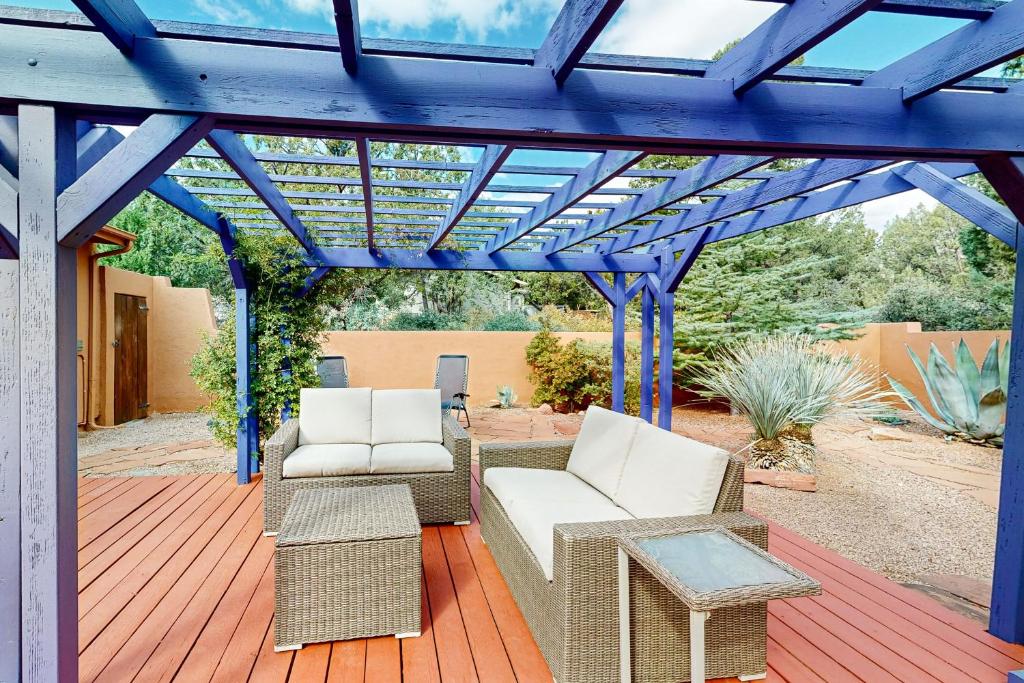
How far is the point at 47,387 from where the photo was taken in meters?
1.82

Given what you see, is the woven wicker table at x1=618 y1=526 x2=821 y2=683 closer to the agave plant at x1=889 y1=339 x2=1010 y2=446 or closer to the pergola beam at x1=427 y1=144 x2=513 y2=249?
the pergola beam at x1=427 y1=144 x2=513 y2=249

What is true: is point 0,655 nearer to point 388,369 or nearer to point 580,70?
point 580,70

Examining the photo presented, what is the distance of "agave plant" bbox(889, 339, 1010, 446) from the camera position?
22.1 ft

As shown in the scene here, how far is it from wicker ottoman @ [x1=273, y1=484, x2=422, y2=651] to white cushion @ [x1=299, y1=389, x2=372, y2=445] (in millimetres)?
1726

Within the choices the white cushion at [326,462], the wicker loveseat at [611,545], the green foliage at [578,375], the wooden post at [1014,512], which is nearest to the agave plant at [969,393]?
the green foliage at [578,375]

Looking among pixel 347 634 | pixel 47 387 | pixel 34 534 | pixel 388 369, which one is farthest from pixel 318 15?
pixel 388 369

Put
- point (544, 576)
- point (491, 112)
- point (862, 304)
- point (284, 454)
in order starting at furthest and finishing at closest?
point (862, 304)
point (284, 454)
point (544, 576)
point (491, 112)

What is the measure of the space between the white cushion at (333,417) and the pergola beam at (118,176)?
259cm

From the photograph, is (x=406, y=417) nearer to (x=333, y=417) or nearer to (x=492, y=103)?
(x=333, y=417)

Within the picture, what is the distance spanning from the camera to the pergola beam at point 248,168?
256 centimetres

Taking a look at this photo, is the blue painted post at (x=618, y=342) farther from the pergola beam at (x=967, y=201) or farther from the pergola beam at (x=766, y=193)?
the pergola beam at (x=967, y=201)

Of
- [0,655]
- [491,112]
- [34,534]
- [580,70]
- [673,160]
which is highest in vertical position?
[673,160]

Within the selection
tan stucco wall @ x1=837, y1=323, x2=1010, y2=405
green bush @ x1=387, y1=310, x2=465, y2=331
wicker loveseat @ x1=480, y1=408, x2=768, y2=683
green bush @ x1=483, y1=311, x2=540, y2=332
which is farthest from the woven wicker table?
green bush @ x1=387, y1=310, x2=465, y2=331

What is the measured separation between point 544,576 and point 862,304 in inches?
713
